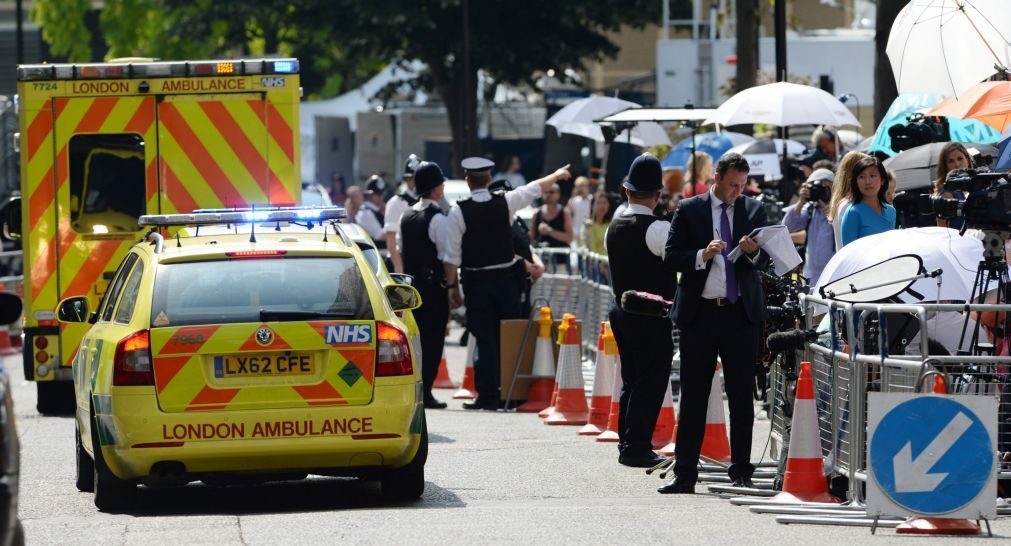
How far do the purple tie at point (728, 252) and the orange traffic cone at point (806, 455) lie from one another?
2.30 feet

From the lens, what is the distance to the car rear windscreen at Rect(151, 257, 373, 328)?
9.52 meters

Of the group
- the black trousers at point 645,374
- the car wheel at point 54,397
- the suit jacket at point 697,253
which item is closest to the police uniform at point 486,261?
the black trousers at point 645,374

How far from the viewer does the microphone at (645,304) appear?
37.1 feet

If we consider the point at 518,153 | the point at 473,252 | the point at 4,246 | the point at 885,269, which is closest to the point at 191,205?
the point at 473,252

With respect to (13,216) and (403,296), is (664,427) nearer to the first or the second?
(403,296)

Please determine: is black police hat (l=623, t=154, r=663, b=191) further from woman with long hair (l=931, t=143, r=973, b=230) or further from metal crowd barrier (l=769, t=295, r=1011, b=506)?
metal crowd barrier (l=769, t=295, r=1011, b=506)

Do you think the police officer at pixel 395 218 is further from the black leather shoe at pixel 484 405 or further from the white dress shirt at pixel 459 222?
the white dress shirt at pixel 459 222

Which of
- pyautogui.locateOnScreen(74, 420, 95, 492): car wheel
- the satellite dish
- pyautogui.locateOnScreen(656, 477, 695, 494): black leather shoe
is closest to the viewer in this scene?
the satellite dish

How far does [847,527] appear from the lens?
8750 mm

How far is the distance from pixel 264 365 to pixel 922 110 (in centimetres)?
714

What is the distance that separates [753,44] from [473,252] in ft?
29.0

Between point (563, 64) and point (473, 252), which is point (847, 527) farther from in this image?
point (563, 64)

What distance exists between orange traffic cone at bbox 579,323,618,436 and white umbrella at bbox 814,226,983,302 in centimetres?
306

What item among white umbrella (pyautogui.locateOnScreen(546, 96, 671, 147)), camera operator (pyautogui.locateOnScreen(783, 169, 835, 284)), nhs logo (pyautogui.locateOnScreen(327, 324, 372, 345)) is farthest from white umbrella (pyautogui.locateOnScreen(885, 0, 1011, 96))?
white umbrella (pyautogui.locateOnScreen(546, 96, 671, 147))
